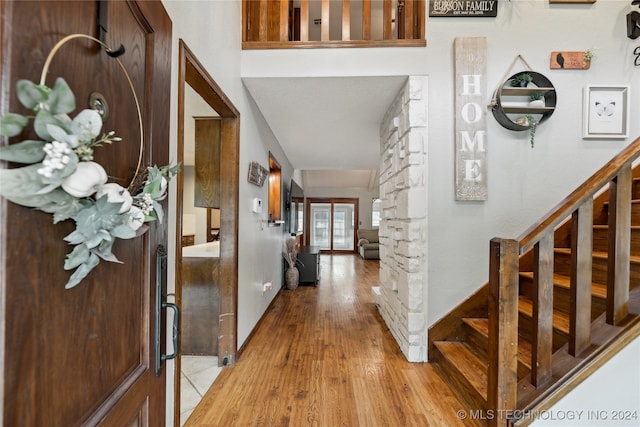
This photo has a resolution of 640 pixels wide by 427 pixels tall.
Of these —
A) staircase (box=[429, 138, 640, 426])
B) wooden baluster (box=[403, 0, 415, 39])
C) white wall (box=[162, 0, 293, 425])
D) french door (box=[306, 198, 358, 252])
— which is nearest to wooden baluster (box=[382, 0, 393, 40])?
wooden baluster (box=[403, 0, 415, 39])

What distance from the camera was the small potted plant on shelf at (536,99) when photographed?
2.31 meters

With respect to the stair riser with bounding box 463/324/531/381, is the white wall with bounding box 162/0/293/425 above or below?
above

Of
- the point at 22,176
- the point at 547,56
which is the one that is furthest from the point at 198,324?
the point at 547,56

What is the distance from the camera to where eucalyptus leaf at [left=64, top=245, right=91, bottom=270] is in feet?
1.95

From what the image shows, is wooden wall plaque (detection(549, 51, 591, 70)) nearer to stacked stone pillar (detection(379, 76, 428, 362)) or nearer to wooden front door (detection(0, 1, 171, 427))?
stacked stone pillar (detection(379, 76, 428, 362))

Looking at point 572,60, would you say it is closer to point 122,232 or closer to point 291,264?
point 122,232

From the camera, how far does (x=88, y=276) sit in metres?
0.68

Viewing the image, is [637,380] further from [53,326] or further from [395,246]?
[53,326]

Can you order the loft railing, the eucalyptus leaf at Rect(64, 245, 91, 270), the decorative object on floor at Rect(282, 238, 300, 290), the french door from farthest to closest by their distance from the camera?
the french door < the decorative object on floor at Rect(282, 238, 300, 290) < the loft railing < the eucalyptus leaf at Rect(64, 245, 91, 270)

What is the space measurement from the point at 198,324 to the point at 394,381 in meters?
1.62

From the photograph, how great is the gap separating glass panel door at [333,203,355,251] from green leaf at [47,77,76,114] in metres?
10.1

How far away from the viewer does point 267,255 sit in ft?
11.9


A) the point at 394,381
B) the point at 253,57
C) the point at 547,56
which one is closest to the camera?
the point at 394,381

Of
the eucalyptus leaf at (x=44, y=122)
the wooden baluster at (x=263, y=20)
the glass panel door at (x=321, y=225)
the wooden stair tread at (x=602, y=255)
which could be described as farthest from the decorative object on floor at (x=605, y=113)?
the glass panel door at (x=321, y=225)
